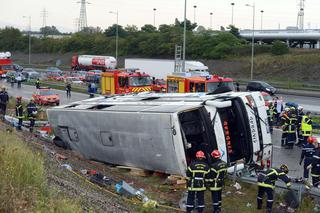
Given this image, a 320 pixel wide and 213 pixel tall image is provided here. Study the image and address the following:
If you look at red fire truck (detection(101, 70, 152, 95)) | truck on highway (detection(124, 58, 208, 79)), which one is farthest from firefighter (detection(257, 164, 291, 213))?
truck on highway (detection(124, 58, 208, 79))

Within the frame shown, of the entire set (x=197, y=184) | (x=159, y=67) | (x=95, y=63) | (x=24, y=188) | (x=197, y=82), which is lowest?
(x=197, y=184)

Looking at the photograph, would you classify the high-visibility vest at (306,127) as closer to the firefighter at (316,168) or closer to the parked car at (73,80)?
the firefighter at (316,168)

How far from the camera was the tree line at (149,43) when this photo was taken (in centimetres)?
6659

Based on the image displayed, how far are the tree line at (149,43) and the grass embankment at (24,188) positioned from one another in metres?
56.7

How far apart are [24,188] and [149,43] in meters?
68.9

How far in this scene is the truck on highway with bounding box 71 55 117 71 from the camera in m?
59.8

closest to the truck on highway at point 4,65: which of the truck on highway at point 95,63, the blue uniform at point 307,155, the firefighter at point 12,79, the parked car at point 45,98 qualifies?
the firefighter at point 12,79

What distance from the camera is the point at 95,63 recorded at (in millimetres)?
61188

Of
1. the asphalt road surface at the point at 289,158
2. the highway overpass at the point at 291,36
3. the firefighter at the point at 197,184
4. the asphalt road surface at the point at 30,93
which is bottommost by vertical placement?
the asphalt road surface at the point at 289,158

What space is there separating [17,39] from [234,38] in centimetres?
5559

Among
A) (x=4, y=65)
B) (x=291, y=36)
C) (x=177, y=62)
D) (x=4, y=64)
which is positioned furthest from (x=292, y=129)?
(x=291, y=36)

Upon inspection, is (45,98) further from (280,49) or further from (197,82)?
(280,49)

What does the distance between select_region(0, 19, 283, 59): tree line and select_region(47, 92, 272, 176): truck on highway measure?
5195cm

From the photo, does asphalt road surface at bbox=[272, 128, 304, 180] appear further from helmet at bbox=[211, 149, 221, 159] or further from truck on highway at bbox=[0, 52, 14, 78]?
truck on highway at bbox=[0, 52, 14, 78]
